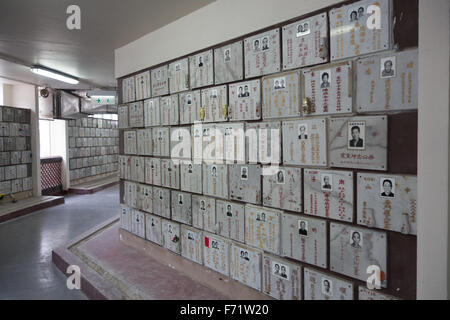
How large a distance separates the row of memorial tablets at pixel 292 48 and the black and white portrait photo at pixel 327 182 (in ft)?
2.43

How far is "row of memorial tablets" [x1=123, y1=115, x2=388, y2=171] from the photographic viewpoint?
1862mm

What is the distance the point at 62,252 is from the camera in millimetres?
3824

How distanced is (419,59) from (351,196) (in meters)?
0.83

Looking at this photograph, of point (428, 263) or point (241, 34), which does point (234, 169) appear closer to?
point (241, 34)

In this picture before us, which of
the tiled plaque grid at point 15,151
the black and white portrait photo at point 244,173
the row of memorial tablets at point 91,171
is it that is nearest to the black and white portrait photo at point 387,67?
the black and white portrait photo at point 244,173

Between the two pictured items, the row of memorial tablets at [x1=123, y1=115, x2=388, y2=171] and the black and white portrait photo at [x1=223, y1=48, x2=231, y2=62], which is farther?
the black and white portrait photo at [x1=223, y1=48, x2=231, y2=62]

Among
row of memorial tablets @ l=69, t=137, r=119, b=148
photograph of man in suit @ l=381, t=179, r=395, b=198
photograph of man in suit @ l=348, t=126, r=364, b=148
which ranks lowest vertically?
photograph of man in suit @ l=381, t=179, r=395, b=198

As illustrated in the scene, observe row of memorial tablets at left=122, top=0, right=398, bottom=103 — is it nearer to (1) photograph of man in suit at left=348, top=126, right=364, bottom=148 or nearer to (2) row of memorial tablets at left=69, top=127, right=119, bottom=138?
(1) photograph of man in suit at left=348, top=126, right=364, bottom=148

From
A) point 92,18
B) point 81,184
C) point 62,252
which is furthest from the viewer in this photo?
point 81,184

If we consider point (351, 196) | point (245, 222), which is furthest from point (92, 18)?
point (351, 196)

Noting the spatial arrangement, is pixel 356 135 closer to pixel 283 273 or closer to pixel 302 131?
pixel 302 131

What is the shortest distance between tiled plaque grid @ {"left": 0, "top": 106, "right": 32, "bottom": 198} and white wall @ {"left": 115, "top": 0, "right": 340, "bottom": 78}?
3.88 meters

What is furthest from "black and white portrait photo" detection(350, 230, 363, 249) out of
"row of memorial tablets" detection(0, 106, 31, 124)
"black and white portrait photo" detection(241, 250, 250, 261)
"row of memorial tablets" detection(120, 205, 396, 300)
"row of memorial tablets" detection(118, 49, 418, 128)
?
"row of memorial tablets" detection(0, 106, 31, 124)

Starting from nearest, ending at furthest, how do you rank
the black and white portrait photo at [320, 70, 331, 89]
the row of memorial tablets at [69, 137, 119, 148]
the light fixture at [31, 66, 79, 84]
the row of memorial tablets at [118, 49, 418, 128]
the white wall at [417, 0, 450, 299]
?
1. the white wall at [417, 0, 450, 299]
2. the row of memorial tablets at [118, 49, 418, 128]
3. the black and white portrait photo at [320, 70, 331, 89]
4. the light fixture at [31, 66, 79, 84]
5. the row of memorial tablets at [69, 137, 119, 148]
